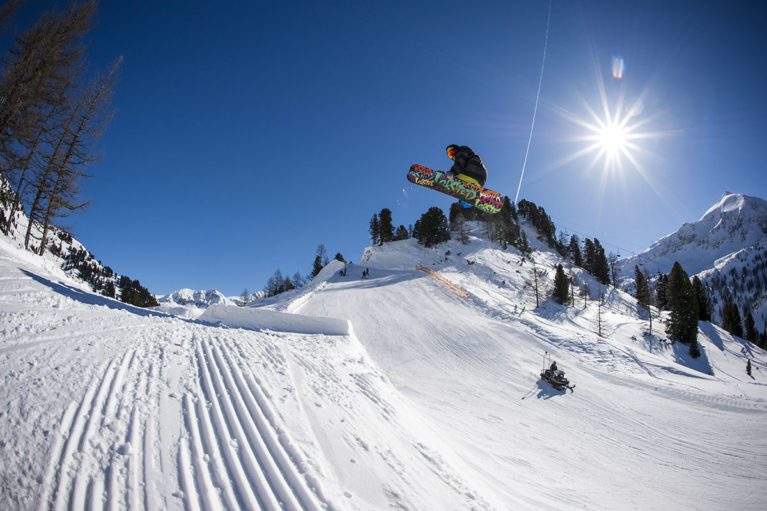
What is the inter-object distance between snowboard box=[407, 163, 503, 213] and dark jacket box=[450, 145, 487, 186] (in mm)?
789

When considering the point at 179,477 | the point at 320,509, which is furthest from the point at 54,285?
the point at 320,509

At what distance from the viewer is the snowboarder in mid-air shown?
1387 cm

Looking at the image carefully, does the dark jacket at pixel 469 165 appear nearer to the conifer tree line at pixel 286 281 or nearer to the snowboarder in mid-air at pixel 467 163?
the snowboarder in mid-air at pixel 467 163

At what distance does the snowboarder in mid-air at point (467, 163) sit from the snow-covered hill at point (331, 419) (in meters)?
9.04

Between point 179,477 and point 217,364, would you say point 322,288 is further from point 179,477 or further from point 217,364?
point 179,477

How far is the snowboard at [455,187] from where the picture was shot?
15571 mm

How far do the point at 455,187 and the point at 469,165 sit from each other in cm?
207

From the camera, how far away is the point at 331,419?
20.0ft

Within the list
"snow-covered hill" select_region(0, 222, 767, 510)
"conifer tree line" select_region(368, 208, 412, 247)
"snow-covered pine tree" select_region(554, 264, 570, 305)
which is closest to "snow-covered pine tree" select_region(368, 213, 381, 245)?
"conifer tree line" select_region(368, 208, 412, 247)

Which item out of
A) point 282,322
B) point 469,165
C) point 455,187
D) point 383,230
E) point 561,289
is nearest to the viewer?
point 469,165

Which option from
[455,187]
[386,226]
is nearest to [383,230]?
[386,226]

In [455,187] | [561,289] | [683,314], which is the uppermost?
[561,289]

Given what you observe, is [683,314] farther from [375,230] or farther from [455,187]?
[375,230]

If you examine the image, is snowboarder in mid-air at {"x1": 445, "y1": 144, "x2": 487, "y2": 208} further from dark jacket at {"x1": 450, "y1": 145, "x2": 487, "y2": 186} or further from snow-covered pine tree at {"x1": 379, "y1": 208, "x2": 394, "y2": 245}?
snow-covered pine tree at {"x1": 379, "y1": 208, "x2": 394, "y2": 245}
